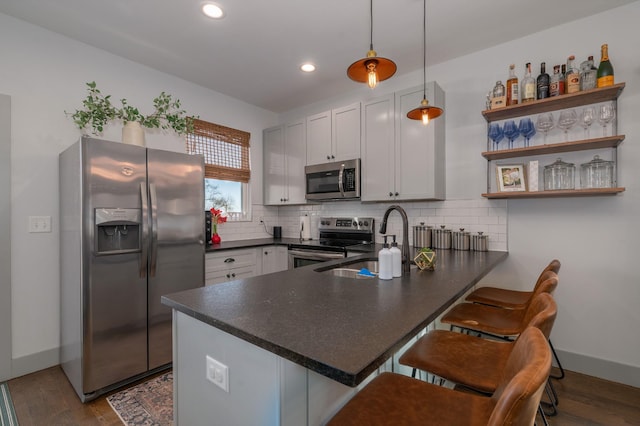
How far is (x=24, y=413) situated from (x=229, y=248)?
176 cm

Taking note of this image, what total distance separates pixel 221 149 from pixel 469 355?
3371 mm

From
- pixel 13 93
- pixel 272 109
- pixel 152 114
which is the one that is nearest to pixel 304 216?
pixel 272 109

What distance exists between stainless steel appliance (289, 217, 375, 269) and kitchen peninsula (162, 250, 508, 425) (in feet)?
5.38

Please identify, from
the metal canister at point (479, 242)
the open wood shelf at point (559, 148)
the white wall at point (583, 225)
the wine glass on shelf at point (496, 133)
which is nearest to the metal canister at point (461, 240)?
the metal canister at point (479, 242)

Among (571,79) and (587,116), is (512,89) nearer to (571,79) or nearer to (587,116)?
(571,79)

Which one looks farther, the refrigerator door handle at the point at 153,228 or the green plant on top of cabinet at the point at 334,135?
the green plant on top of cabinet at the point at 334,135

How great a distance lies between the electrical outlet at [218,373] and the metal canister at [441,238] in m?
2.37

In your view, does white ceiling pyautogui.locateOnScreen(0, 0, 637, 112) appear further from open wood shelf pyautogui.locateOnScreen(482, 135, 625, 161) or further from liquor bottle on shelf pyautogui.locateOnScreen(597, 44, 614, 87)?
open wood shelf pyautogui.locateOnScreen(482, 135, 625, 161)

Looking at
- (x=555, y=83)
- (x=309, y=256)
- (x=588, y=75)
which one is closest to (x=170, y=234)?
(x=309, y=256)

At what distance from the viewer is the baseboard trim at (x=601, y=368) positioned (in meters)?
2.16

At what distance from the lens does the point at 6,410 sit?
74.5 inches

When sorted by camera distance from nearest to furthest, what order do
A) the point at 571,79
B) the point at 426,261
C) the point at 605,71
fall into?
the point at 426,261 → the point at 605,71 → the point at 571,79

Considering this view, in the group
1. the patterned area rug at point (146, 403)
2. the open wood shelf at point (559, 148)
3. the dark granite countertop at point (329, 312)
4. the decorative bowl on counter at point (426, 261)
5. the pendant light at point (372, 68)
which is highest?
the pendant light at point (372, 68)

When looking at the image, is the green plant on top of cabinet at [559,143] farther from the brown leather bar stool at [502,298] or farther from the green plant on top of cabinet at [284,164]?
the green plant on top of cabinet at [284,164]
